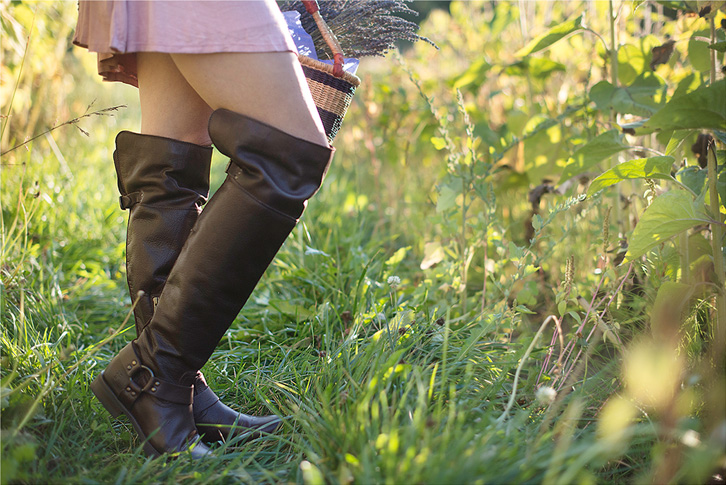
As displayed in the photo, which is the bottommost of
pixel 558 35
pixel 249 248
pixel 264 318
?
pixel 264 318

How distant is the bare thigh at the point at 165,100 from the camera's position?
1225 millimetres

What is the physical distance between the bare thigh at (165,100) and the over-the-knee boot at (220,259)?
7.4 inches

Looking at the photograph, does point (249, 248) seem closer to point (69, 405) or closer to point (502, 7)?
point (69, 405)

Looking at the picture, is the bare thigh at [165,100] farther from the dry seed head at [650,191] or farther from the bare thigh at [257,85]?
the dry seed head at [650,191]

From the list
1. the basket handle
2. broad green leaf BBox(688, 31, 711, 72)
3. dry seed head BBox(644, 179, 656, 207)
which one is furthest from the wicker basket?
broad green leaf BBox(688, 31, 711, 72)

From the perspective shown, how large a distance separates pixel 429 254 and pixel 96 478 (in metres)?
1.20

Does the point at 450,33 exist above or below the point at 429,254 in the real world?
above

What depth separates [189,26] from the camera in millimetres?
1042

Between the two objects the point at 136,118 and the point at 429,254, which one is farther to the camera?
the point at 136,118

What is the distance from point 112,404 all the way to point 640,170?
1278 millimetres

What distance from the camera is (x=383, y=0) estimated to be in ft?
4.91

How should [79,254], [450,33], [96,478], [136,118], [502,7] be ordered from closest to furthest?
[96,478], [79,254], [502,7], [450,33], [136,118]

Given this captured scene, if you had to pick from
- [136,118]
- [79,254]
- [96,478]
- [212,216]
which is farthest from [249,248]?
[136,118]

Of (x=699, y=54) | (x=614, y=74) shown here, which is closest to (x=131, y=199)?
(x=614, y=74)
